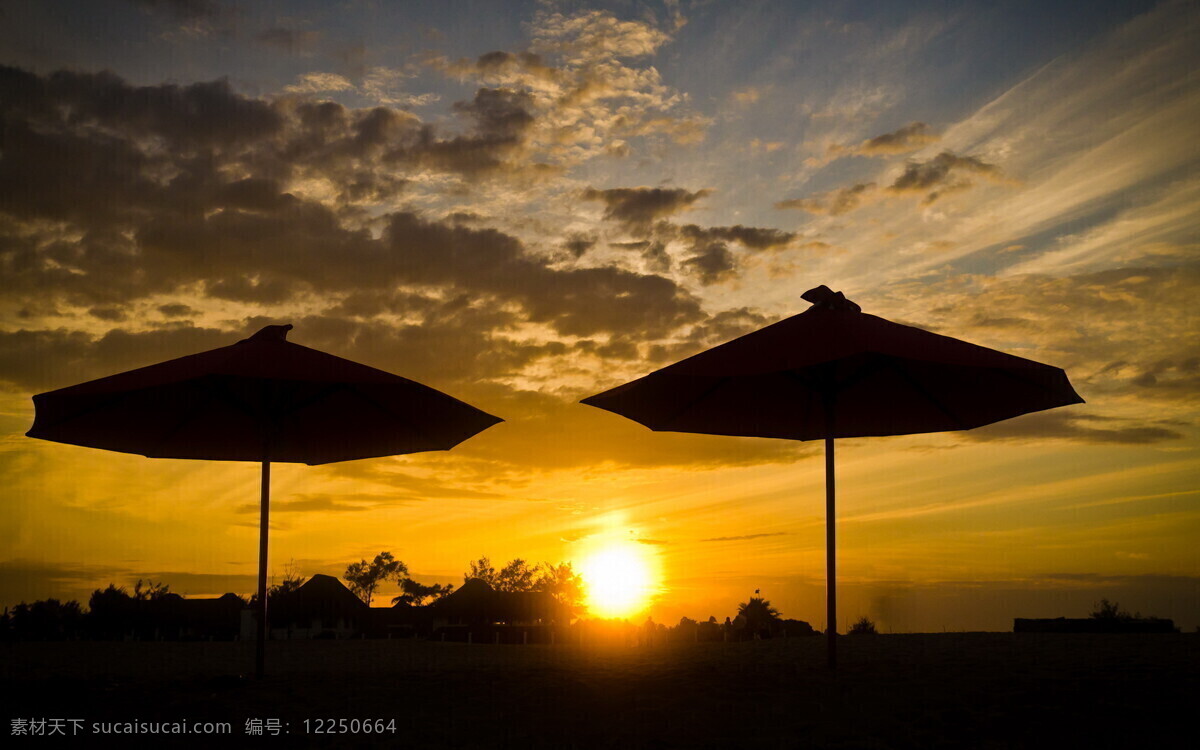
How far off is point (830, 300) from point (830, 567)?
7.95 feet

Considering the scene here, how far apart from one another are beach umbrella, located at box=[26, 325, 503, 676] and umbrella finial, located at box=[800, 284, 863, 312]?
11.9 feet

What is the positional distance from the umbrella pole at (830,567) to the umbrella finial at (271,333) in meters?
5.32

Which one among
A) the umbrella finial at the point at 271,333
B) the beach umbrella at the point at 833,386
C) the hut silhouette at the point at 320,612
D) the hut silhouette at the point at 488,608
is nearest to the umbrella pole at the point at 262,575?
the umbrella finial at the point at 271,333

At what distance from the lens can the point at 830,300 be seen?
8.60 meters

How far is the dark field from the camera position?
6.50m

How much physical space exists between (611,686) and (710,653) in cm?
268

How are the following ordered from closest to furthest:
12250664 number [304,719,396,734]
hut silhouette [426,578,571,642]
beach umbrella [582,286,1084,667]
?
1. 12250664 number [304,719,396,734]
2. beach umbrella [582,286,1084,667]
3. hut silhouette [426,578,571,642]

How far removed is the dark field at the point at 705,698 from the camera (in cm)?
650

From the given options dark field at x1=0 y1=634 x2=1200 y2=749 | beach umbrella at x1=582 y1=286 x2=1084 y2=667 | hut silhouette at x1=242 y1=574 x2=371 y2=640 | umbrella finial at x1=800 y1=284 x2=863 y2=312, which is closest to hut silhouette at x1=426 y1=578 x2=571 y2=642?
hut silhouette at x1=242 y1=574 x2=371 y2=640

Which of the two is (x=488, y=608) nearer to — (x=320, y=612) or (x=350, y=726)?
(x=320, y=612)

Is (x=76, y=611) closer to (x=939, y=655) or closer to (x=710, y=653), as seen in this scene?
(x=710, y=653)

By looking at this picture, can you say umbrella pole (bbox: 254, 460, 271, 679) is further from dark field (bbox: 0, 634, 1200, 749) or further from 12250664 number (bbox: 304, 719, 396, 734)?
12250664 number (bbox: 304, 719, 396, 734)

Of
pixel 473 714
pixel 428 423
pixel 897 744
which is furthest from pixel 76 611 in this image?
pixel 897 744

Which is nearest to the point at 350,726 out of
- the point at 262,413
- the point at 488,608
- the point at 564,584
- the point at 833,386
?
the point at 262,413
